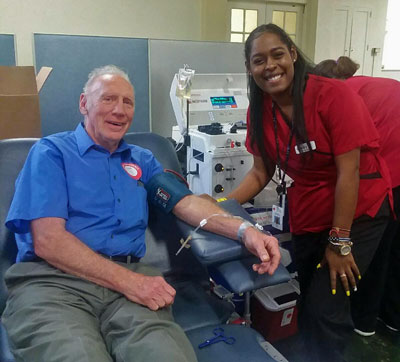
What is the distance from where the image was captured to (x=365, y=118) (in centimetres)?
133

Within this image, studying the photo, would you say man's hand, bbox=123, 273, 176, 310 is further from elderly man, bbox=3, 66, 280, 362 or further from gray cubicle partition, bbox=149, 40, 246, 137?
gray cubicle partition, bbox=149, 40, 246, 137

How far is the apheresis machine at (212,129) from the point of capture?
2.16 metres

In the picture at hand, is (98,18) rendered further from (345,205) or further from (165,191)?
(345,205)

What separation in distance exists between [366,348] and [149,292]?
1.29 m

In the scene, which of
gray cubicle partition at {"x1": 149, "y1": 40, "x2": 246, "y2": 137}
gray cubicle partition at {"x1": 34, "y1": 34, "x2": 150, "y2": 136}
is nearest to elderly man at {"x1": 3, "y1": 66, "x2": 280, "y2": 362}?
gray cubicle partition at {"x1": 34, "y1": 34, "x2": 150, "y2": 136}

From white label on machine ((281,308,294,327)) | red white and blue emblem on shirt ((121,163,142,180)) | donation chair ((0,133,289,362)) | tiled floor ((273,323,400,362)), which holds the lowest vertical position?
tiled floor ((273,323,400,362))

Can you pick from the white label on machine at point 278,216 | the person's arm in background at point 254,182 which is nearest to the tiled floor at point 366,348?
the white label on machine at point 278,216

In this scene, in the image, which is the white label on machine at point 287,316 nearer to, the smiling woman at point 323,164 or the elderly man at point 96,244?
the smiling woman at point 323,164

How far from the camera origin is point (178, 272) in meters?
1.55

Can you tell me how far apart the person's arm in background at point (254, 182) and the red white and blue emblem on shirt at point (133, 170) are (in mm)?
418

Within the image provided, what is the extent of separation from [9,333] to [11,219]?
0.32m

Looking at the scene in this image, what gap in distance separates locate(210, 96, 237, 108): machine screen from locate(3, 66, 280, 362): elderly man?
3.49 ft

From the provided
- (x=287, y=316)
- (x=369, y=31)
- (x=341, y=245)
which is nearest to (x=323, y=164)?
(x=341, y=245)

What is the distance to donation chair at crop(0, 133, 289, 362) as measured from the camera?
1161 millimetres
